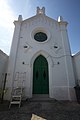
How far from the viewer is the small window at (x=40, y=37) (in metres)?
9.14

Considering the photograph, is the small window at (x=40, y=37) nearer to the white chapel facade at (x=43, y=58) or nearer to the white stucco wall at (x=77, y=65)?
the white chapel facade at (x=43, y=58)

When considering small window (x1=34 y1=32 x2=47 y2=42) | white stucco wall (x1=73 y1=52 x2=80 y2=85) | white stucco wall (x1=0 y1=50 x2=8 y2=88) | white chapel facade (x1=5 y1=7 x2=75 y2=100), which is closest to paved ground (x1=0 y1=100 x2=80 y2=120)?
white chapel facade (x1=5 y1=7 x2=75 y2=100)

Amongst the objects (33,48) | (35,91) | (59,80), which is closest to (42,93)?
(35,91)

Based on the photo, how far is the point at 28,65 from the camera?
25.2 feet

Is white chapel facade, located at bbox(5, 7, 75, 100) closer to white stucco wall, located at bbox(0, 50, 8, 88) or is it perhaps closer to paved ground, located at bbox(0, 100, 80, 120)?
white stucco wall, located at bbox(0, 50, 8, 88)

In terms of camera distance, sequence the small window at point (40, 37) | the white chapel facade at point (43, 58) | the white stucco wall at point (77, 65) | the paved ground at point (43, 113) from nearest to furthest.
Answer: the paved ground at point (43, 113) → the white chapel facade at point (43, 58) → the white stucco wall at point (77, 65) → the small window at point (40, 37)

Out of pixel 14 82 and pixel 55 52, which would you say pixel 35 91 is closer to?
pixel 14 82

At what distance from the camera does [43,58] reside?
8.33 meters

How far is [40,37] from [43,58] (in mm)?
2494

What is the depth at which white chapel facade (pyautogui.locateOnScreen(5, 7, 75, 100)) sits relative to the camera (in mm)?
7127

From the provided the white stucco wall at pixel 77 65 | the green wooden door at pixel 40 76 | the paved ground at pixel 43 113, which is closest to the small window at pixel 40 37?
the green wooden door at pixel 40 76

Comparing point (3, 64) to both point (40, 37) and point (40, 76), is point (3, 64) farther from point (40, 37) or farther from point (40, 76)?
point (40, 37)

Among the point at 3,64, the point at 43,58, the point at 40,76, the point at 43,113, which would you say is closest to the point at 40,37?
the point at 43,58

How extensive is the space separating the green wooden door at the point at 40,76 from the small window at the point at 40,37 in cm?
199
